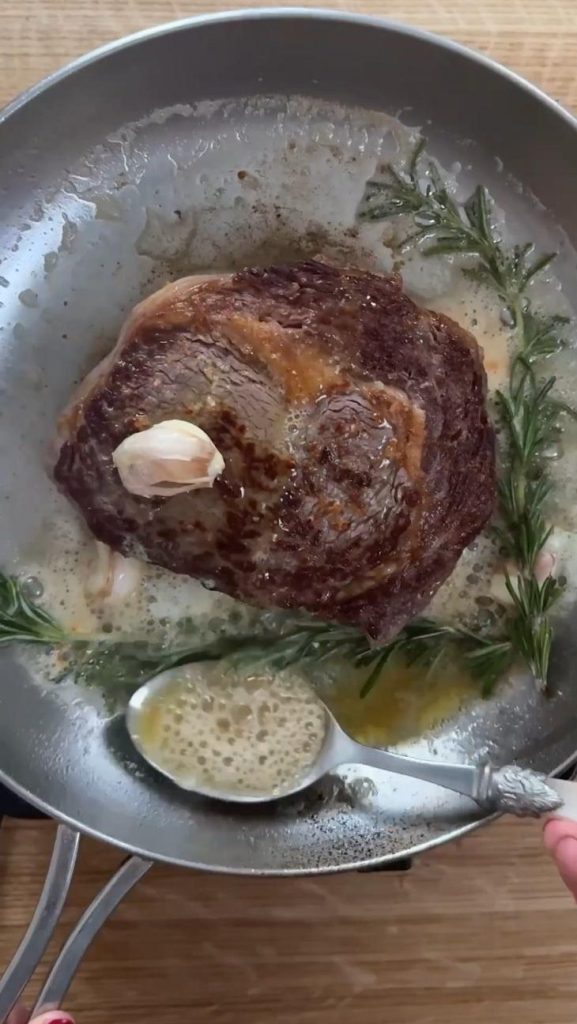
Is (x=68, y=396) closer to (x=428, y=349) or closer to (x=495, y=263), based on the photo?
(x=428, y=349)

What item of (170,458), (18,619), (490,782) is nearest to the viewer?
(170,458)

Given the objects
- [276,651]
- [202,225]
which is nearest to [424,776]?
[276,651]

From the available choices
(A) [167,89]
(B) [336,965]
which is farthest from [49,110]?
(B) [336,965]

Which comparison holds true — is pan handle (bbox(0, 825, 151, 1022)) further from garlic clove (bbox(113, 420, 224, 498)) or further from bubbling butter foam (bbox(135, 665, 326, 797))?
garlic clove (bbox(113, 420, 224, 498))

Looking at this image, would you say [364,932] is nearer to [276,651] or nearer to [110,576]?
[276,651]

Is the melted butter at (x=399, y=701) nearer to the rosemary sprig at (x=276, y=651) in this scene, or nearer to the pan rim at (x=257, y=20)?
the rosemary sprig at (x=276, y=651)

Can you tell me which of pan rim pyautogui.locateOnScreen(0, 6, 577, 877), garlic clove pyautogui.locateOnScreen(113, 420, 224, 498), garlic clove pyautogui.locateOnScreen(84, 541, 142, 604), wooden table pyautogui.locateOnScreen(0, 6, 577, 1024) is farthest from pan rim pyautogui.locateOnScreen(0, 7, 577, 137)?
garlic clove pyautogui.locateOnScreen(84, 541, 142, 604)
